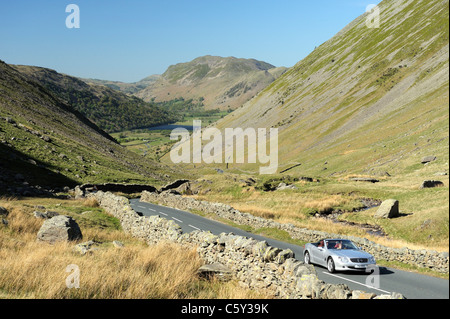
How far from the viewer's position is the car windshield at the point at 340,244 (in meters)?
13.9

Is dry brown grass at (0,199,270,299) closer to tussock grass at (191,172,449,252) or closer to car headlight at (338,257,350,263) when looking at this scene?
car headlight at (338,257,350,263)

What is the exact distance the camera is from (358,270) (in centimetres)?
1202

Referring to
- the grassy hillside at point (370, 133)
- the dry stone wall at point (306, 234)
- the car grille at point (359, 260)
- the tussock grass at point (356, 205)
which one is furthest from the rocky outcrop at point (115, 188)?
the car grille at point (359, 260)

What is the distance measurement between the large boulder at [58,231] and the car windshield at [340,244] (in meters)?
13.7

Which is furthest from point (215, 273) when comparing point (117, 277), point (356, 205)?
point (356, 205)

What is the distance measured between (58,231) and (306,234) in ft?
50.9

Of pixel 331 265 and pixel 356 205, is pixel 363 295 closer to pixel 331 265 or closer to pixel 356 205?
pixel 331 265

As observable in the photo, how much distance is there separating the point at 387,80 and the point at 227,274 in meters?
123

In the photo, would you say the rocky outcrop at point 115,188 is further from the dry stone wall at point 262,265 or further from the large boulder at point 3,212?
the dry stone wall at point 262,265

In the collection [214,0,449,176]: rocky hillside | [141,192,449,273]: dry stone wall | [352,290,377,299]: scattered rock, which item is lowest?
[141,192,449,273]: dry stone wall

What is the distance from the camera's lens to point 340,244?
14047 millimetres

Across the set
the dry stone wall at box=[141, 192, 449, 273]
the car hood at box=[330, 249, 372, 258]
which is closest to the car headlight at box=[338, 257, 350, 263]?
the car hood at box=[330, 249, 372, 258]

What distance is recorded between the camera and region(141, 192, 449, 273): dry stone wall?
786 cm
